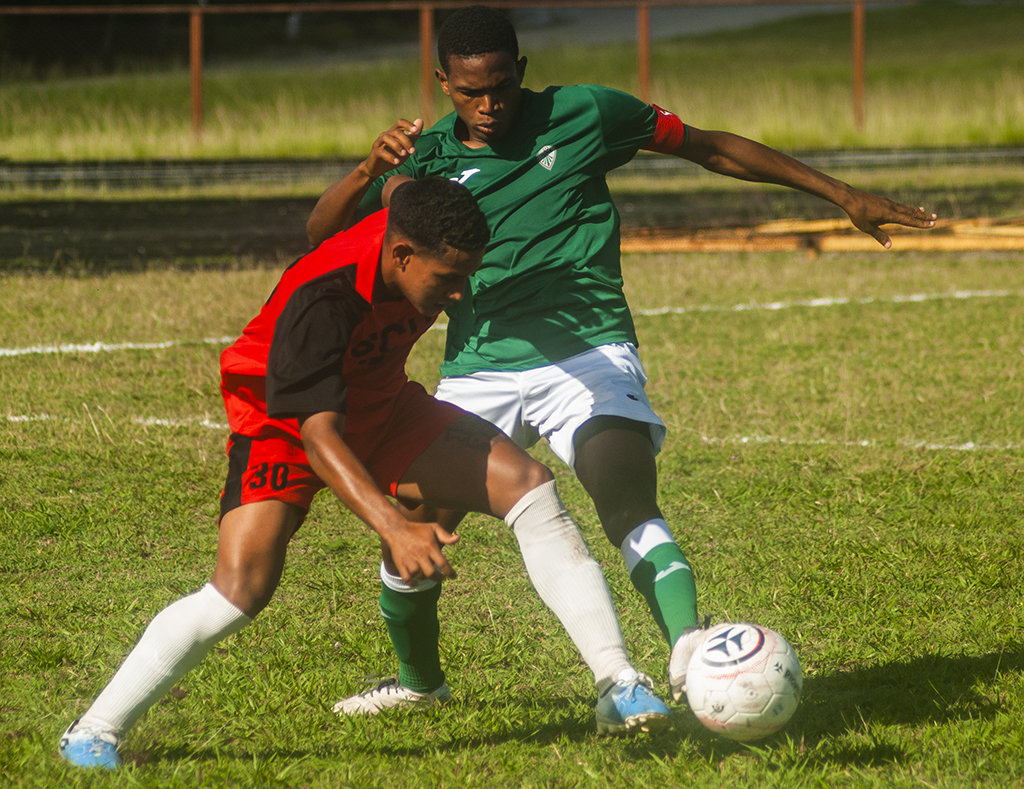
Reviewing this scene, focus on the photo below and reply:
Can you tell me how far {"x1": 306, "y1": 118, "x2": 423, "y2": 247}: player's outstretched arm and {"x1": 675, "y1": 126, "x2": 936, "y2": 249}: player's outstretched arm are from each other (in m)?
0.95

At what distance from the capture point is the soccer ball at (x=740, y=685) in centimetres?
285

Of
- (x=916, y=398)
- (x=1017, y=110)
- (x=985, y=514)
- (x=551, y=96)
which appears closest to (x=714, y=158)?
(x=551, y=96)

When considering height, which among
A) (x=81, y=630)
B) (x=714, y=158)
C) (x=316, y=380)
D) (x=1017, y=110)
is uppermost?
(x=714, y=158)

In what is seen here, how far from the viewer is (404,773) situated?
10.0 feet

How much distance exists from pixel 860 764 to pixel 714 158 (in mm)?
1882

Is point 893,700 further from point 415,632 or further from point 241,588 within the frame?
point 241,588

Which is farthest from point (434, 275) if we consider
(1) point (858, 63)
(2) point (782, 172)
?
(1) point (858, 63)

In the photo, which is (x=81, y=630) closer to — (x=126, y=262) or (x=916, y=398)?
→ (x=916, y=398)

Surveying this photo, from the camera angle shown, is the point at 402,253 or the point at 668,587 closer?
the point at 402,253

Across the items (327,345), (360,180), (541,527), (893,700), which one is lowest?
(893,700)

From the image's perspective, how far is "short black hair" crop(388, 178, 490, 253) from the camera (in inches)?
114

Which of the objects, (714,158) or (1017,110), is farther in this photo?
(1017,110)

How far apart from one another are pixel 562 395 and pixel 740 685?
3.46 ft

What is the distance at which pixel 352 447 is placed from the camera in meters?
3.17
